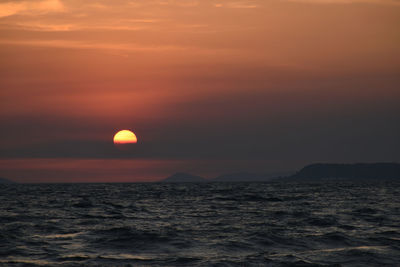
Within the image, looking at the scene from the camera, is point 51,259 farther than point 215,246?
No

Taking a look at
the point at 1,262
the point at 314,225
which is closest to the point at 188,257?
the point at 1,262

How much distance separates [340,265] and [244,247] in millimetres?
5661

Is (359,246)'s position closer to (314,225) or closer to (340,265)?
(340,265)

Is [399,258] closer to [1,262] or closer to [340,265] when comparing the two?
[340,265]

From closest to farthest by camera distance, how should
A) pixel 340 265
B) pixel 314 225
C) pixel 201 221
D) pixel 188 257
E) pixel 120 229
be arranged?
1. pixel 340 265
2. pixel 188 257
3. pixel 120 229
4. pixel 314 225
5. pixel 201 221

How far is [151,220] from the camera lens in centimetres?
3900

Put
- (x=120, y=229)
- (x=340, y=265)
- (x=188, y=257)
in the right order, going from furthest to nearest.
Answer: (x=120, y=229) < (x=188, y=257) < (x=340, y=265)

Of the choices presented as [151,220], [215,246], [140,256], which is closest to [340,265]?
[215,246]

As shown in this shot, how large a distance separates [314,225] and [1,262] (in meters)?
20.1

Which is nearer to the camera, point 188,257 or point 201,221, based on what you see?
point 188,257

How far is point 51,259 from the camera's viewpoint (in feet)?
71.5

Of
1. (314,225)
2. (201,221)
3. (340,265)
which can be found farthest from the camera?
(201,221)

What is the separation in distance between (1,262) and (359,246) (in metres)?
16.6

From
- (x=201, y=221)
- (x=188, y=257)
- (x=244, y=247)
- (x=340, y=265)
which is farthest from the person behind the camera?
(x=201, y=221)
